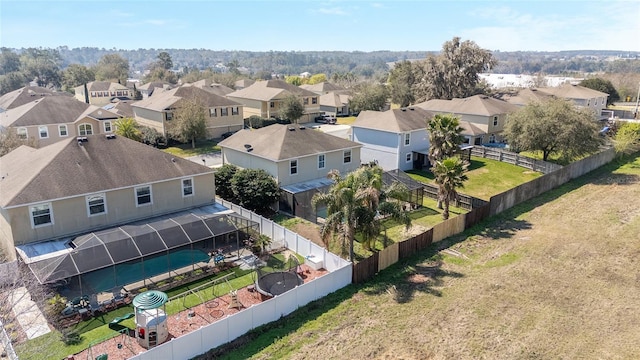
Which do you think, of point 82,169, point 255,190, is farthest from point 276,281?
point 82,169

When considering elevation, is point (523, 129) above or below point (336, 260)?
above

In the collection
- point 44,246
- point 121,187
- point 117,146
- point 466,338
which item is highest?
point 117,146

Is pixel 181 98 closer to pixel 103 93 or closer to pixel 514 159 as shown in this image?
pixel 514 159

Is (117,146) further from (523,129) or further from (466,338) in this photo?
(523,129)

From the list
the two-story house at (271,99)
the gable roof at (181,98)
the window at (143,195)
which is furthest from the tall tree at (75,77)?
the window at (143,195)

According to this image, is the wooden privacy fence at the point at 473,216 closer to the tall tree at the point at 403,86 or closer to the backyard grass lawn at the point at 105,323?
the backyard grass lawn at the point at 105,323

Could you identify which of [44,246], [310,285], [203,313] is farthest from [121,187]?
[310,285]
